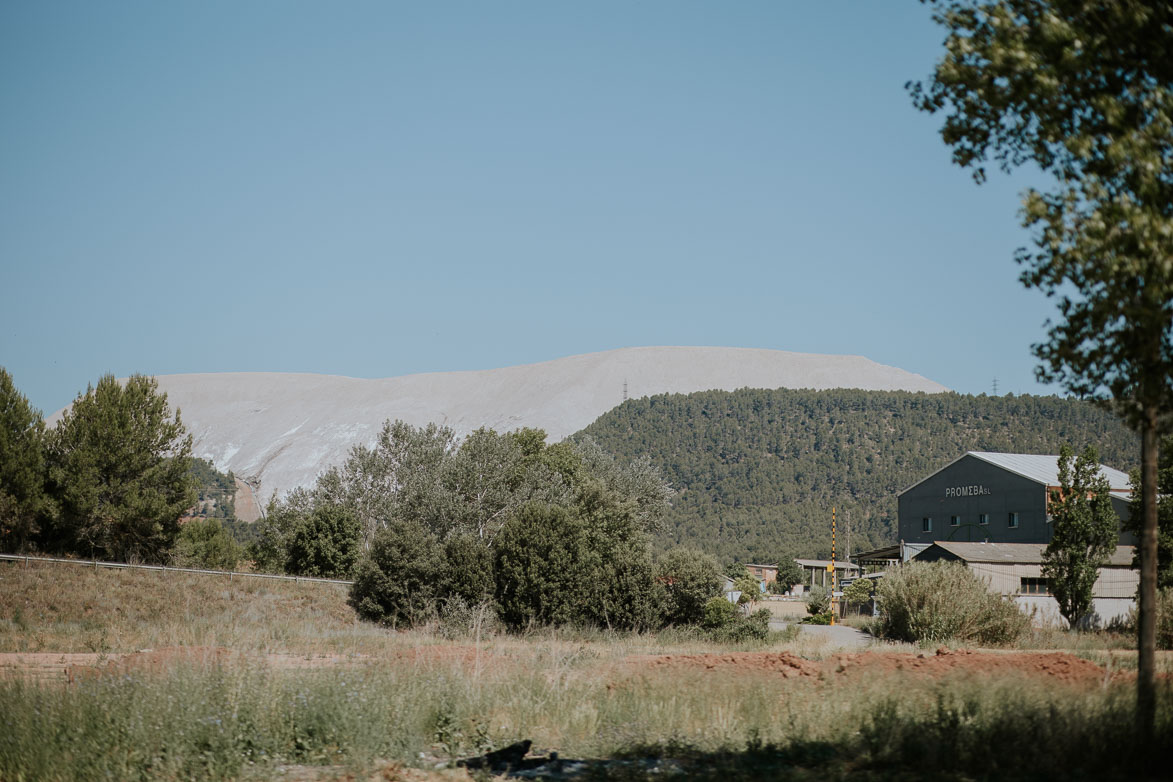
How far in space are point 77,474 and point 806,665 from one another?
37737 millimetres

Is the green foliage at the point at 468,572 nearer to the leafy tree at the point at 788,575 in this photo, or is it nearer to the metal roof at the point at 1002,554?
the metal roof at the point at 1002,554

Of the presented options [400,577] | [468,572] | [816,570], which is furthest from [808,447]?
[400,577]

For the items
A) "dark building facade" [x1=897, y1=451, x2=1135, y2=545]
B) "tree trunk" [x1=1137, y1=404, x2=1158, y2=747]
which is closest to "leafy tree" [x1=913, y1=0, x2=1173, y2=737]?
"tree trunk" [x1=1137, y1=404, x2=1158, y2=747]

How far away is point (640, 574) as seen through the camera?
36.0 meters

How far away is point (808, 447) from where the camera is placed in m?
151

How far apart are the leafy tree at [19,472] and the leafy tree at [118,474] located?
102cm

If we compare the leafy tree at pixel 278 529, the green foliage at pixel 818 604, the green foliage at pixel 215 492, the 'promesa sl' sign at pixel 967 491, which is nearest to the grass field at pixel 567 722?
the leafy tree at pixel 278 529

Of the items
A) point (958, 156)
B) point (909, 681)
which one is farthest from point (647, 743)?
point (958, 156)

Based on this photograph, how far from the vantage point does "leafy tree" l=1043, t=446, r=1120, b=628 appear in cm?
3478

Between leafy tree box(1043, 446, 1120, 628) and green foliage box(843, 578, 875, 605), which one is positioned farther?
green foliage box(843, 578, 875, 605)

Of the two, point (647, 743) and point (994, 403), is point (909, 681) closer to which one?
point (647, 743)

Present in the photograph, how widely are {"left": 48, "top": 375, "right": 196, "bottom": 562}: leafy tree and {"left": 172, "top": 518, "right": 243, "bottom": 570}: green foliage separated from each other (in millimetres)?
1890

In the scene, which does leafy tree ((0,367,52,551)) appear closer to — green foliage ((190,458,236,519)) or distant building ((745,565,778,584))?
distant building ((745,565,778,584))

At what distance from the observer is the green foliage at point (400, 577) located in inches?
1433
